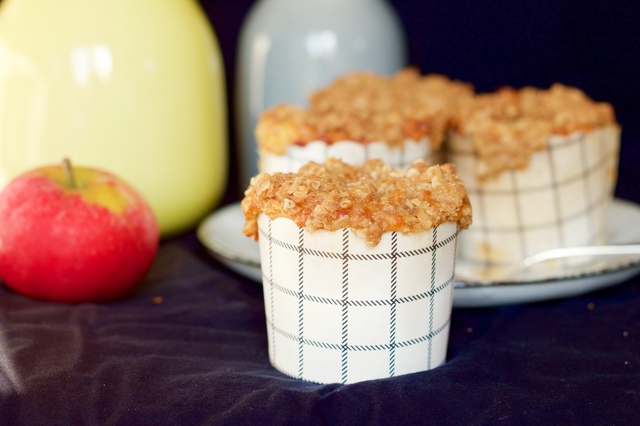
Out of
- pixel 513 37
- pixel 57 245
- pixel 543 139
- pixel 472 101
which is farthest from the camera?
pixel 513 37

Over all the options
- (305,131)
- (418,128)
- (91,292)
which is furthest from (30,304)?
(418,128)

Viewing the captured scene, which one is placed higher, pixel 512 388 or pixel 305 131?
pixel 305 131

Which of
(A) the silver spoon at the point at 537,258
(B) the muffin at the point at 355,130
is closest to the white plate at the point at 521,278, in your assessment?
(A) the silver spoon at the point at 537,258

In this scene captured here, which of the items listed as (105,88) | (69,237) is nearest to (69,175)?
(69,237)

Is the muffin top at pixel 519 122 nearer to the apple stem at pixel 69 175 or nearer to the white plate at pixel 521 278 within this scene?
the white plate at pixel 521 278

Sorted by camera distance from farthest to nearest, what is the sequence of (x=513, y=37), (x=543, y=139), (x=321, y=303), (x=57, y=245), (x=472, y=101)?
(x=513, y=37)
(x=472, y=101)
(x=543, y=139)
(x=57, y=245)
(x=321, y=303)

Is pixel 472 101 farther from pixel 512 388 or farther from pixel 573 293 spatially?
pixel 512 388
